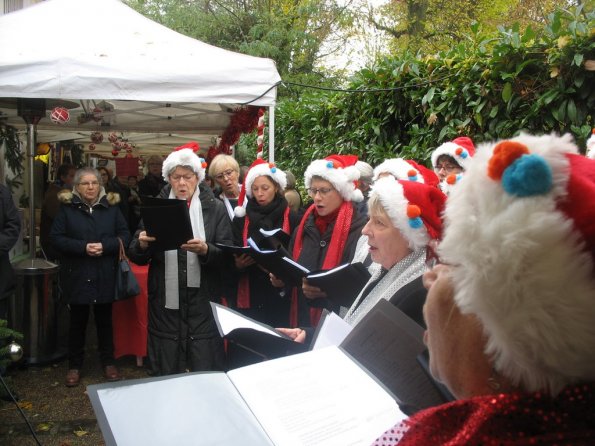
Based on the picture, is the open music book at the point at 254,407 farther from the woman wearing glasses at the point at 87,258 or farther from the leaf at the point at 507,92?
the woman wearing glasses at the point at 87,258

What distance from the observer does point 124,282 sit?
15.7 feet

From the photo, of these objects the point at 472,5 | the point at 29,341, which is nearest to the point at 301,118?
the point at 29,341

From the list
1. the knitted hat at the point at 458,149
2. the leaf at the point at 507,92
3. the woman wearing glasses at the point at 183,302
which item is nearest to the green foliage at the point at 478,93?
the leaf at the point at 507,92

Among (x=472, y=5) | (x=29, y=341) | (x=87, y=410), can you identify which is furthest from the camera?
(x=472, y=5)

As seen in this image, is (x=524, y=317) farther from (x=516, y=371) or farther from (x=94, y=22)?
(x=94, y=22)

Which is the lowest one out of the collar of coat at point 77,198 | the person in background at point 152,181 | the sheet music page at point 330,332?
the person in background at point 152,181

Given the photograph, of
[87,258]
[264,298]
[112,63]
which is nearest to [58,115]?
[112,63]

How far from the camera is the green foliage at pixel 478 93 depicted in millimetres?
3318

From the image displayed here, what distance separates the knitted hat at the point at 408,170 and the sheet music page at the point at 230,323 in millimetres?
1341

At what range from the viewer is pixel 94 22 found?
5457mm

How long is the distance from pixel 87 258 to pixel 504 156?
14.8 ft

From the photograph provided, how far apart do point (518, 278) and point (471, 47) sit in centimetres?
413

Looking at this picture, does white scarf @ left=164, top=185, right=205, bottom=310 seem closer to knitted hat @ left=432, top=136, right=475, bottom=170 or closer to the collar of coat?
the collar of coat

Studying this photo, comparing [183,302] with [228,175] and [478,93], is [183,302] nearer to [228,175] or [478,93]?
[228,175]
